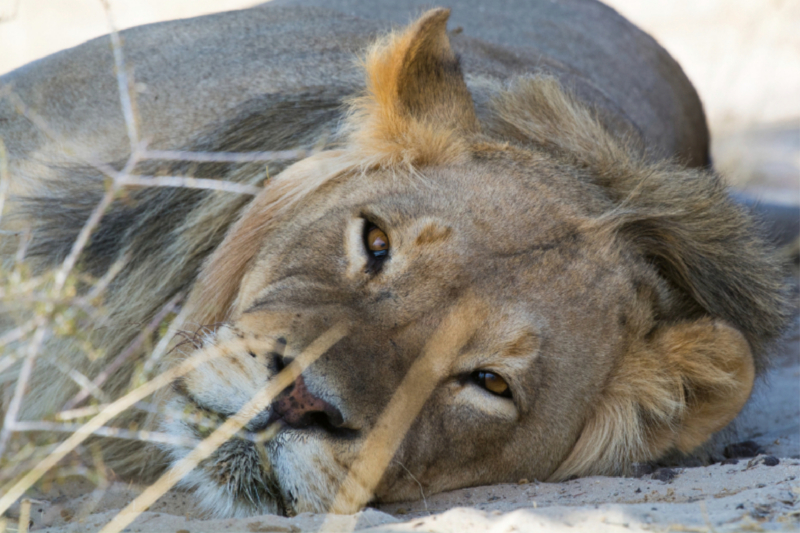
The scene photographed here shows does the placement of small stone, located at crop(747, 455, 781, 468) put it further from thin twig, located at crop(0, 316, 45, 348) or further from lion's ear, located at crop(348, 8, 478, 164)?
thin twig, located at crop(0, 316, 45, 348)

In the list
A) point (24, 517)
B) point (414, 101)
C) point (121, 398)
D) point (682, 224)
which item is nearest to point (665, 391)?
point (682, 224)

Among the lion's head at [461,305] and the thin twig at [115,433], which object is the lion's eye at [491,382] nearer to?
the lion's head at [461,305]

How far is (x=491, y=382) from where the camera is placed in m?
2.91

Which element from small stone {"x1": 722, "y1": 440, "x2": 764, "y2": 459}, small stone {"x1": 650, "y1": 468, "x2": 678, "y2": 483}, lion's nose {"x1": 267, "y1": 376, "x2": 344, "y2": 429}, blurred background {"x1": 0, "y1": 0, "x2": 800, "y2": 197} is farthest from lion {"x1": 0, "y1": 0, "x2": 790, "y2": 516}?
blurred background {"x1": 0, "y1": 0, "x2": 800, "y2": 197}

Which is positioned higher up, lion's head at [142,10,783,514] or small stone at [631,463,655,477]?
lion's head at [142,10,783,514]

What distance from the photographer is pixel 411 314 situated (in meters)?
A: 2.78

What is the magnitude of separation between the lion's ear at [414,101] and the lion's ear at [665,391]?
108 centimetres

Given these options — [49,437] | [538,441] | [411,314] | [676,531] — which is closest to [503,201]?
[411,314]

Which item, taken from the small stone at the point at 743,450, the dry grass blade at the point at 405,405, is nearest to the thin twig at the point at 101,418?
the dry grass blade at the point at 405,405

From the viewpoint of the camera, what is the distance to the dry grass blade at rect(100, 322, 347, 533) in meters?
2.44

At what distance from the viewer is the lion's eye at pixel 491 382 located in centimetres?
289

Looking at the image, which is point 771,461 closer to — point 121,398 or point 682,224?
point 682,224

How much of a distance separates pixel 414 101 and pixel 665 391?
58.6 inches

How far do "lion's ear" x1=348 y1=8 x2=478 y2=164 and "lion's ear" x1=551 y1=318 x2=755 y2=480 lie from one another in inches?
42.5
